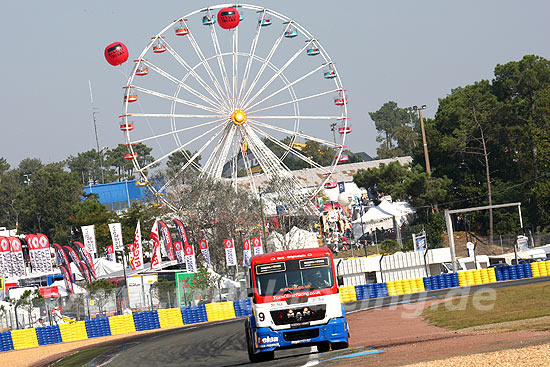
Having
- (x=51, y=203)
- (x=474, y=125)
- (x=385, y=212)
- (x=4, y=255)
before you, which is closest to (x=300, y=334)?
(x=4, y=255)

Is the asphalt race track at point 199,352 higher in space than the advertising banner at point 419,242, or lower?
lower

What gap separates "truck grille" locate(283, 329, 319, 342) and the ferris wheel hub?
156 feet

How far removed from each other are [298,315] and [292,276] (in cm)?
90

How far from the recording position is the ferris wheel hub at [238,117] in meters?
64.5

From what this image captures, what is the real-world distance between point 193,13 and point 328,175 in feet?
56.9

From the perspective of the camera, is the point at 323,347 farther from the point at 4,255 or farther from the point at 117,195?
the point at 117,195

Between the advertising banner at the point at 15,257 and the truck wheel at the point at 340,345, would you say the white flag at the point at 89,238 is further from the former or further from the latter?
the truck wheel at the point at 340,345

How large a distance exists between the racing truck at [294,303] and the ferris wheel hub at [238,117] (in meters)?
46.6

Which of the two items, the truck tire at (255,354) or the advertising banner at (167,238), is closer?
the truck tire at (255,354)

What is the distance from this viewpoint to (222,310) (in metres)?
43.5

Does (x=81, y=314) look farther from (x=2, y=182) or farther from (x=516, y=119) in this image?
(x=2, y=182)

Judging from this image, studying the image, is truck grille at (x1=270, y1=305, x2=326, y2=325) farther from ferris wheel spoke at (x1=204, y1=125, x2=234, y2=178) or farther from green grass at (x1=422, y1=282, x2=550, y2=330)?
ferris wheel spoke at (x1=204, y1=125, x2=234, y2=178)

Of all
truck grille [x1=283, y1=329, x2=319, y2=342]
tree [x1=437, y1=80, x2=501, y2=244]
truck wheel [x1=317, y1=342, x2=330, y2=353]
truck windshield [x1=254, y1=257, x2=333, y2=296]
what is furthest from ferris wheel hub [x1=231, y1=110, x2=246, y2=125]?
truck grille [x1=283, y1=329, x2=319, y2=342]

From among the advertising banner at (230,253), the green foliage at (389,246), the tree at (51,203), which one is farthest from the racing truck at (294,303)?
the tree at (51,203)
